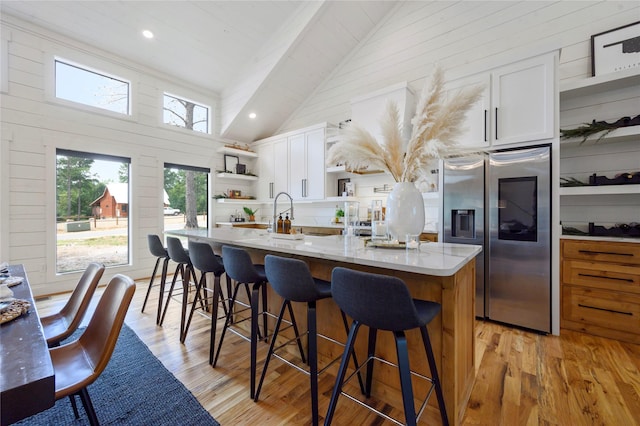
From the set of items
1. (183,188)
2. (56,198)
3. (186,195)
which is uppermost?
(183,188)

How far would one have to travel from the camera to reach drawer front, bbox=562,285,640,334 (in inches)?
93.4

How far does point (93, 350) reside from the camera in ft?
4.13

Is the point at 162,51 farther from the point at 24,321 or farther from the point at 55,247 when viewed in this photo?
the point at 24,321

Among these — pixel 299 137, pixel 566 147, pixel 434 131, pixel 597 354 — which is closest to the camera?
pixel 434 131

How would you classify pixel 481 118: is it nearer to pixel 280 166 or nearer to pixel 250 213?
pixel 280 166

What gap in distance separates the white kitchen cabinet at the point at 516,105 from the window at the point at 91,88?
→ 15.6ft

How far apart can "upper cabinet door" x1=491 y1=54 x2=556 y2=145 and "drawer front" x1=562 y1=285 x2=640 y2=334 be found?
1.49 metres

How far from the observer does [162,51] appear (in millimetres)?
4246

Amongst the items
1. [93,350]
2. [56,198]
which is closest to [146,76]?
[56,198]

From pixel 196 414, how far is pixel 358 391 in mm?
979

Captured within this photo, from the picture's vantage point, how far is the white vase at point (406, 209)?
1.73 metres

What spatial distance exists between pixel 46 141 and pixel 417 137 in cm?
471

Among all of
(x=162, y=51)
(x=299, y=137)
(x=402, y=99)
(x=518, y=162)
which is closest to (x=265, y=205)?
(x=299, y=137)

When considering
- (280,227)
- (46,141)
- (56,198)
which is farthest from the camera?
(56,198)
